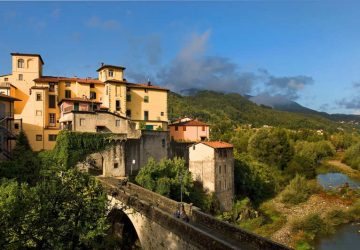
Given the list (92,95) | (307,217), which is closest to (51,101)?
(92,95)

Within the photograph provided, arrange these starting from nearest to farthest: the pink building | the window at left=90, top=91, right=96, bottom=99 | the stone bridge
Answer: the stone bridge
the window at left=90, top=91, right=96, bottom=99
the pink building

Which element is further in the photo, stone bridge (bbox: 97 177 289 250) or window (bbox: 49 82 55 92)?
window (bbox: 49 82 55 92)

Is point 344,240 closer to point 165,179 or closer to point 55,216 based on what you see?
point 165,179

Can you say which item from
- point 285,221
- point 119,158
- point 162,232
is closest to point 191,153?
point 119,158

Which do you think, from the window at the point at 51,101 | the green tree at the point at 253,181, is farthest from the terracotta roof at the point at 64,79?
the green tree at the point at 253,181

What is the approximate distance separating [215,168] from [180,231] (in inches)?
886

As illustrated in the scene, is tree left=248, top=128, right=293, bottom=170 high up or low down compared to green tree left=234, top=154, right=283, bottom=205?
up

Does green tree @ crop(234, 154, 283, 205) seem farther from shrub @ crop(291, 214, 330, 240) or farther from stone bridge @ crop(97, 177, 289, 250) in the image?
stone bridge @ crop(97, 177, 289, 250)

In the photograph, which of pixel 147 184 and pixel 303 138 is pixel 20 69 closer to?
pixel 147 184

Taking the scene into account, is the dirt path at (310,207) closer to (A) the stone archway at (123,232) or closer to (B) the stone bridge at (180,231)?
(A) the stone archway at (123,232)

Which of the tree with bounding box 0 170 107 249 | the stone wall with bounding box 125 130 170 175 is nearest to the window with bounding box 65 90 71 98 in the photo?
the stone wall with bounding box 125 130 170 175

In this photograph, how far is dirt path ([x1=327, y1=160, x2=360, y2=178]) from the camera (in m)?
76.6

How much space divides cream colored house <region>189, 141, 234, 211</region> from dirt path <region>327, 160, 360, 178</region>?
46463 millimetres

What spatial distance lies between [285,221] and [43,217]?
Answer: 35.1m
